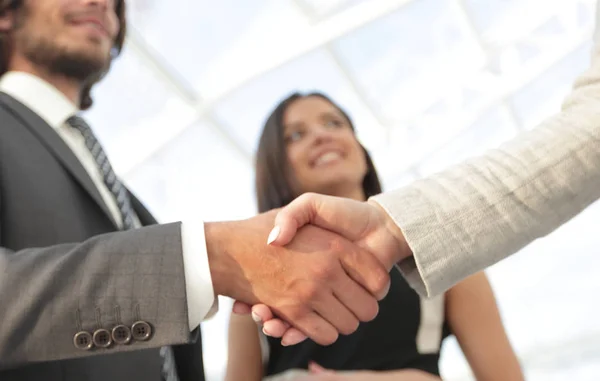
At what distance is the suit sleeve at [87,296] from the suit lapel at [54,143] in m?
0.31

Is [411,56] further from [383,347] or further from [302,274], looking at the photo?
[302,274]

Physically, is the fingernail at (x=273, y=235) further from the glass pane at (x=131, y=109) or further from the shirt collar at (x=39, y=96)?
the glass pane at (x=131, y=109)

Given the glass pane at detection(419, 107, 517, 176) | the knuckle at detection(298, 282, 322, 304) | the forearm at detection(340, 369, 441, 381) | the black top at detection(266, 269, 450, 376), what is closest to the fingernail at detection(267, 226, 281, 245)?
the knuckle at detection(298, 282, 322, 304)

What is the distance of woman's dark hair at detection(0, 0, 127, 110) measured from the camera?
1.64 m

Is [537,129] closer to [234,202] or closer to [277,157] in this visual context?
[277,157]

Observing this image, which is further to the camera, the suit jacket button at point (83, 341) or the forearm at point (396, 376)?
the forearm at point (396, 376)

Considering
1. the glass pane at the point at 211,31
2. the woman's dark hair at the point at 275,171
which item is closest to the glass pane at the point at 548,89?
the glass pane at the point at 211,31

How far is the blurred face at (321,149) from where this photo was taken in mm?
1755

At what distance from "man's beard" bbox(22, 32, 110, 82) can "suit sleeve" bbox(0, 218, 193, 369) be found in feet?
2.88

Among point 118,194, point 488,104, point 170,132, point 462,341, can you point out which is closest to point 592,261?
point 488,104

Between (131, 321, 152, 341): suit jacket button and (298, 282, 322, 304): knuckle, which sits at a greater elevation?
(131, 321, 152, 341): suit jacket button

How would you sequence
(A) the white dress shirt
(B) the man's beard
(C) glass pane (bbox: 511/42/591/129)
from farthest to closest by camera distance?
(C) glass pane (bbox: 511/42/591/129) → (B) the man's beard → (A) the white dress shirt

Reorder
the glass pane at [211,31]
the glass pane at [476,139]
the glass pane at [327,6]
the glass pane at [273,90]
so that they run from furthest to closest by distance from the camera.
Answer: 1. the glass pane at [476,139]
2. the glass pane at [273,90]
3. the glass pane at [327,6]
4. the glass pane at [211,31]

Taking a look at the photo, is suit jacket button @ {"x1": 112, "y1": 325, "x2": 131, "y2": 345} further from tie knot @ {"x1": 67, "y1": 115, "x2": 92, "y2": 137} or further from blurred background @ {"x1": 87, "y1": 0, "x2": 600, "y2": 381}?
blurred background @ {"x1": 87, "y1": 0, "x2": 600, "y2": 381}
